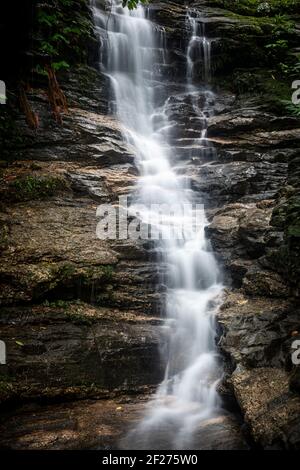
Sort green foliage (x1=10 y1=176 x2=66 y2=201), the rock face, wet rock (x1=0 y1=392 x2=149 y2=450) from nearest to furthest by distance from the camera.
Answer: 1. wet rock (x1=0 y1=392 x2=149 y2=450)
2. the rock face
3. green foliage (x1=10 y1=176 x2=66 y2=201)

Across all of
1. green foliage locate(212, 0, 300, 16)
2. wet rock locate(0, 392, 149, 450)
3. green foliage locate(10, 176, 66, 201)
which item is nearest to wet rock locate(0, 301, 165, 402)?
wet rock locate(0, 392, 149, 450)

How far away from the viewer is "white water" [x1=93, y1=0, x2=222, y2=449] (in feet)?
15.5

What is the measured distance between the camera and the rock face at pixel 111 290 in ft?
14.1

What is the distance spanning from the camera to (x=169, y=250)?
7301 mm

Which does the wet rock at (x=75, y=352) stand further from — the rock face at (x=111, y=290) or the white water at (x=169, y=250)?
the white water at (x=169, y=250)

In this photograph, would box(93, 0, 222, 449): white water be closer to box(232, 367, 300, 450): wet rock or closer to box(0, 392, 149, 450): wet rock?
box(0, 392, 149, 450): wet rock

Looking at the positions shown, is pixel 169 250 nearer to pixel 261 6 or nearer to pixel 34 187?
pixel 34 187

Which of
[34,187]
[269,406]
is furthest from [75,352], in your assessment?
[34,187]

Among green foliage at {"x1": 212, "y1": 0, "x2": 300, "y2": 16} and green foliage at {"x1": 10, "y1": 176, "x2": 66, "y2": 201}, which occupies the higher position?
green foliage at {"x1": 212, "y1": 0, "x2": 300, "y2": 16}

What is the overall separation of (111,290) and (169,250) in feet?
5.53

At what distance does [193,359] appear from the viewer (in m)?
5.70

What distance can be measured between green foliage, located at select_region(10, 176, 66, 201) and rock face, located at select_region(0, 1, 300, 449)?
0.02 m

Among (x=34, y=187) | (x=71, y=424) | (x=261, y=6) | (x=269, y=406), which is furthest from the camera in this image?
(x=261, y=6)

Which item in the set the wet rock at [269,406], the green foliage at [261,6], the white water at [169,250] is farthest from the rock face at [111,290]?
the green foliage at [261,6]
